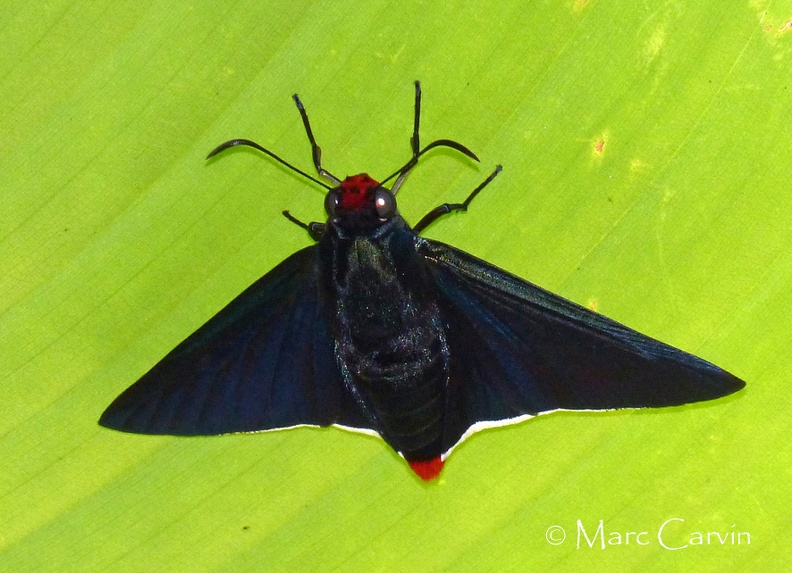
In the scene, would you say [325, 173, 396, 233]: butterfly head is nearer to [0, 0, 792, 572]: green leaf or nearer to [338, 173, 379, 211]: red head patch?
[338, 173, 379, 211]: red head patch

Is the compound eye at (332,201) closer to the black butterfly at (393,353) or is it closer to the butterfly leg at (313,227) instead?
the black butterfly at (393,353)

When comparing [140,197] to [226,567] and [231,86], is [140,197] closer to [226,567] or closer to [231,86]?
[231,86]

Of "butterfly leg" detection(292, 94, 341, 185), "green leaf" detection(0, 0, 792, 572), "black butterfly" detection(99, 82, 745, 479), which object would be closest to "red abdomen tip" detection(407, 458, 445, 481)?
"black butterfly" detection(99, 82, 745, 479)

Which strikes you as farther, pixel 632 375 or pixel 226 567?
pixel 226 567

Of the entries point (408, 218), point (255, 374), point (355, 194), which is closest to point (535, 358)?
point (408, 218)

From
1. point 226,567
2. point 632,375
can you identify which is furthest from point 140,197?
point 632,375

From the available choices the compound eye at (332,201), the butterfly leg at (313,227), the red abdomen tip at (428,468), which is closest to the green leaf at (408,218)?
the butterfly leg at (313,227)
